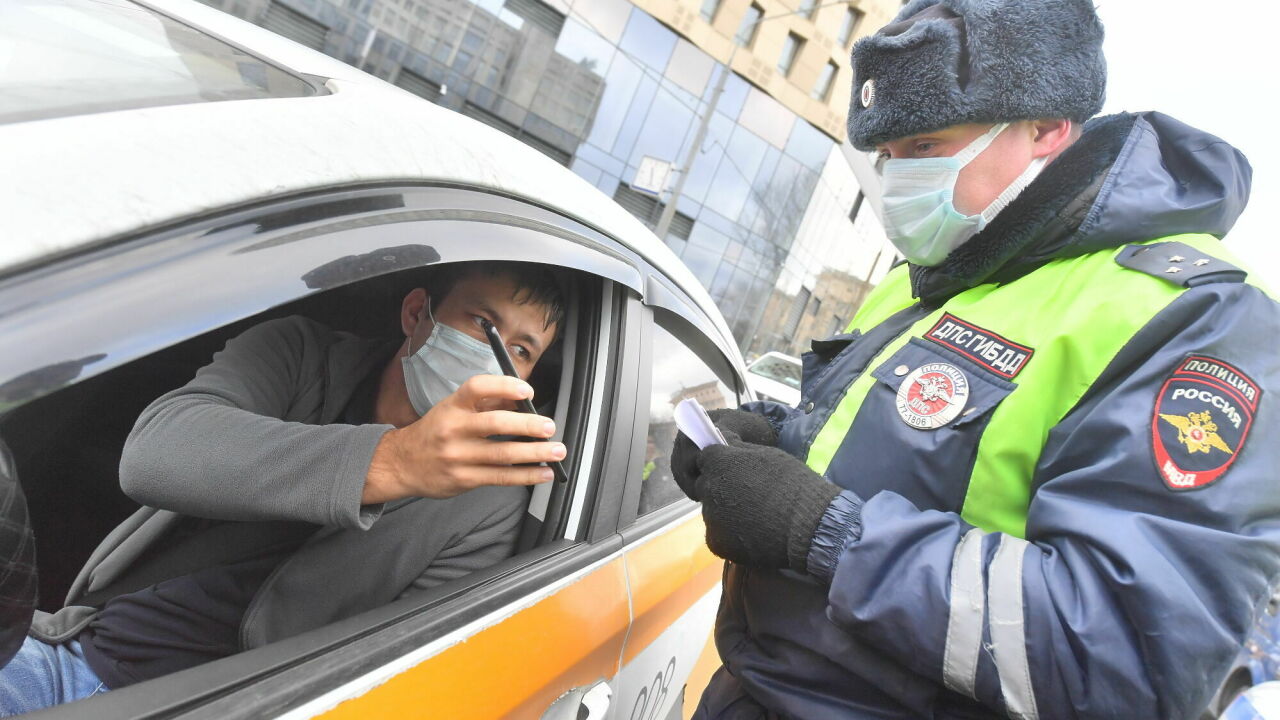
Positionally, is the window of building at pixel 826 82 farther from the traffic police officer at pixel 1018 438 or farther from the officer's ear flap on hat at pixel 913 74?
the traffic police officer at pixel 1018 438

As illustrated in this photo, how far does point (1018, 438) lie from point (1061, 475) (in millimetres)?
80

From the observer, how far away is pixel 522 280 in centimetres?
143

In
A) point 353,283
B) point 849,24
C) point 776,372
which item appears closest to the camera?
point 353,283

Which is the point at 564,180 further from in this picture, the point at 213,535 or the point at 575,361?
the point at 213,535

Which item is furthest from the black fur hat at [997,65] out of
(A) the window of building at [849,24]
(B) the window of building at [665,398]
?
(A) the window of building at [849,24]

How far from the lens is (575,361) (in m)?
1.49

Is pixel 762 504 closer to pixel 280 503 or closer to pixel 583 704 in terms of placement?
Answer: pixel 583 704

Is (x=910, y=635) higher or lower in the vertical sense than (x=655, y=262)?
lower

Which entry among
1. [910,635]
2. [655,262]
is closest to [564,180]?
[655,262]

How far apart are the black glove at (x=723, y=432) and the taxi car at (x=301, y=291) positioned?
6.0 inches

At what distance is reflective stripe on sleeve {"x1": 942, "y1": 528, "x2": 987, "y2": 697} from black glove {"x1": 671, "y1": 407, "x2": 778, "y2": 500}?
1.62 ft

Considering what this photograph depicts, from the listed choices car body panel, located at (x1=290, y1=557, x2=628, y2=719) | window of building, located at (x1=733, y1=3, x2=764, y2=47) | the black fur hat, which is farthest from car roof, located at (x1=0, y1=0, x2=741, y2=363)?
window of building, located at (x1=733, y1=3, x2=764, y2=47)

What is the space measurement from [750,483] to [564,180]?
683mm

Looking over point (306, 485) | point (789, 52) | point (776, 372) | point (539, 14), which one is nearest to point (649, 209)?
point (539, 14)
